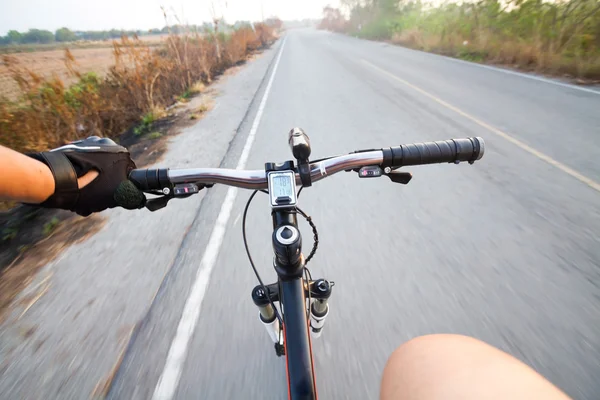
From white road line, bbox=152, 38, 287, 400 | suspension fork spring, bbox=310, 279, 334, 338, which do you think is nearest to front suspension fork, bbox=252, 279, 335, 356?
suspension fork spring, bbox=310, 279, 334, 338

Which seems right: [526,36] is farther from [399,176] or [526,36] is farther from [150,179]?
[150,179]

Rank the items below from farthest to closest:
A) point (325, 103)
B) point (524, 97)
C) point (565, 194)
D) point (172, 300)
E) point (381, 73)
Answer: point (381, 73) → point (325, 103) → point (524, 97) → point (565, 194) → point (172, 300)

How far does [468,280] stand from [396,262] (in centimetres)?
56

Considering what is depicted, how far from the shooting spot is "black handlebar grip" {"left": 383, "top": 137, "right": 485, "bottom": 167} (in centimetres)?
124

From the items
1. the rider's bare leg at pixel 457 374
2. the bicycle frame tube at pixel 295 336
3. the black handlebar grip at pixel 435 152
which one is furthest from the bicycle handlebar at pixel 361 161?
the rider's bare leg at pixel 457 374

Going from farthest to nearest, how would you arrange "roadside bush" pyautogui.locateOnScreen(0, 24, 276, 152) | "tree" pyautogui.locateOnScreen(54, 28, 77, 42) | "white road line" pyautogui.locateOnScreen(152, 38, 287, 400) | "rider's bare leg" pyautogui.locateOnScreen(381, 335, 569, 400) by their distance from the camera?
"tree" pyautogui.locateOnScreen(54, 28, 77, 42) < "roadside bush" pyautogui.locateOnScreen(0, 24, 276, 152) < "white road line" pyautogui.locateOnScreen(152, 38, 287, 400) < "rider's bare leg" pyautogui.locateOnScreen(381, 335, 569, 400)

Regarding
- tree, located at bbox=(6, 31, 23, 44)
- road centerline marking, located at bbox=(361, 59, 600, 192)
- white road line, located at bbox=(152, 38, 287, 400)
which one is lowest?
white road line, located at bbox=(152, 38, 287, 400)

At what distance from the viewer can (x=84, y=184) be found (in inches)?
42.9

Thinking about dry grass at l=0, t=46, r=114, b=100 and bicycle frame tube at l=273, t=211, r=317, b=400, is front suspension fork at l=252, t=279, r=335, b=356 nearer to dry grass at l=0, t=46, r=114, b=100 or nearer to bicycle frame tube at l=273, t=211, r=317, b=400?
bicycle frame tube at l=273, t=211, r=317, b=400

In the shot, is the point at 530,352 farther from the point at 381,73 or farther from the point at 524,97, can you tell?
the point at 381,73

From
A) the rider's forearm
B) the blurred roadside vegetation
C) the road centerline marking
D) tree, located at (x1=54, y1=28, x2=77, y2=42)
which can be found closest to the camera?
the rider's forearm

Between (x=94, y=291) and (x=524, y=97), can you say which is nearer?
(x=94, y=291)

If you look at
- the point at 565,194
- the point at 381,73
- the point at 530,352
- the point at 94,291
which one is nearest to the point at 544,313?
the point at 530,352

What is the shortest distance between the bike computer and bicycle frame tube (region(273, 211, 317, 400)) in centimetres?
6
